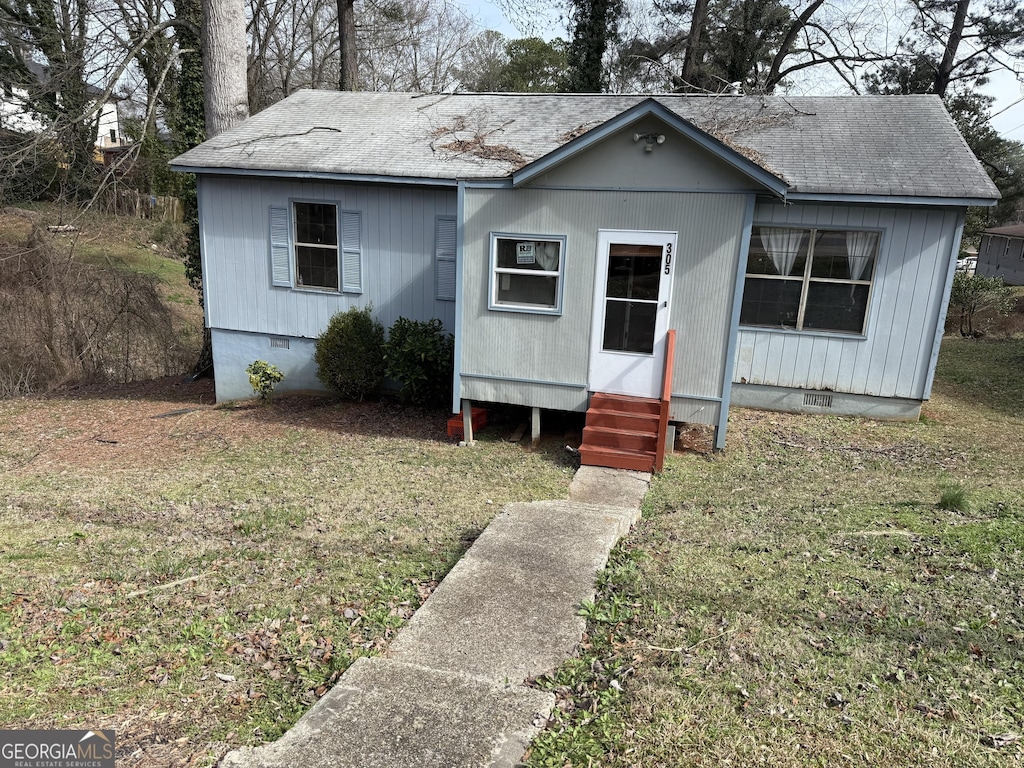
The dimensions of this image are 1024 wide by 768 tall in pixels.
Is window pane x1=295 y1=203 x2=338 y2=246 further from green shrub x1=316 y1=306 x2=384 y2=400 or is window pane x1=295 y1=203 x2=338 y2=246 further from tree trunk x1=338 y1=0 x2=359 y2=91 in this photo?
tree trunk x1=338 y1=0 x2=359 y2=91

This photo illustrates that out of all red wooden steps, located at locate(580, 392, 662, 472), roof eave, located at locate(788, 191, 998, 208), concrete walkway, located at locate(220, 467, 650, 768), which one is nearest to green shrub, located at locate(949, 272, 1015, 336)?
roof eave, located at locate(788, 191, 998, 208)

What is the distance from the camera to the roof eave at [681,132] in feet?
23.2

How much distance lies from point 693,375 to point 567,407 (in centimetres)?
156

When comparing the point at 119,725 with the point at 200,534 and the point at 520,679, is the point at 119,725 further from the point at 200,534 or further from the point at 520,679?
the point at 200,534

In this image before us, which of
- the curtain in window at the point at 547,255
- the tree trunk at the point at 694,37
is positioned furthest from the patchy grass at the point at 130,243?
the tree trunk at the point at 694,37

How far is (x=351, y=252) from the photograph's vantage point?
1058cm

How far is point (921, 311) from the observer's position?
9.02m

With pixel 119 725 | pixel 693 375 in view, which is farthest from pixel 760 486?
pixel 119 725

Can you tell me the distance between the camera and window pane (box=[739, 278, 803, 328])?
9492 mm

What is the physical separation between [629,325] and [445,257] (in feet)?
11.3

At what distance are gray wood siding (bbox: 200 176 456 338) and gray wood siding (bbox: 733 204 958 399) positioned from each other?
15.6 ft

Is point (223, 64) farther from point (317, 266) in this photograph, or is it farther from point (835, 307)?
point (835, 307)

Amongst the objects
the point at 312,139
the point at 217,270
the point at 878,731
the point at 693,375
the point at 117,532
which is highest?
the point at 312,139

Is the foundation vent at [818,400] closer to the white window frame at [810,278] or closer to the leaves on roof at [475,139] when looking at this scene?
the white window frame at [810,278]
